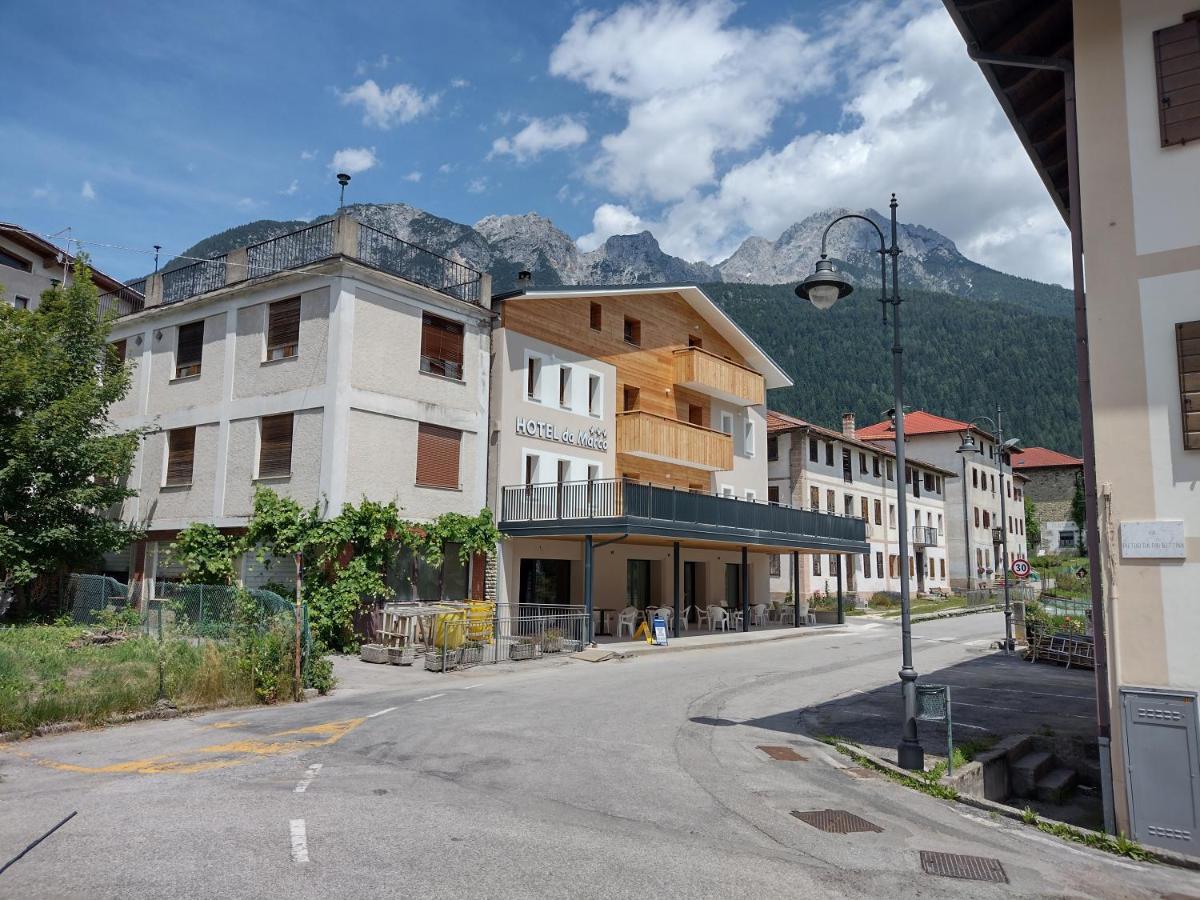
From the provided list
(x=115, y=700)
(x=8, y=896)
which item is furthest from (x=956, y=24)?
(x=115, y=700)

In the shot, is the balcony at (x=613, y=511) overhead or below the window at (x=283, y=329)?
below

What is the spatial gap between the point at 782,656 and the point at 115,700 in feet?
52.8

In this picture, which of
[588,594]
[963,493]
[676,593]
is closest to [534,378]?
[588,594]

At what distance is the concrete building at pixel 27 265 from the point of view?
32.8 metres

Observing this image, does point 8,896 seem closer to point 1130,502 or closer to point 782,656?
point 1130,502

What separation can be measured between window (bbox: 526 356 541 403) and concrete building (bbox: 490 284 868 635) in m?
0.04

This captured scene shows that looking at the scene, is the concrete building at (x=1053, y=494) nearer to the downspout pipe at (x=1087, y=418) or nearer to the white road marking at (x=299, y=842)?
the downspout pipe at (x=1087, y=418)

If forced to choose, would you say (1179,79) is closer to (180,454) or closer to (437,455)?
(437,455)

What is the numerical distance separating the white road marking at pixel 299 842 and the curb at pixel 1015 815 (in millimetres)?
6561

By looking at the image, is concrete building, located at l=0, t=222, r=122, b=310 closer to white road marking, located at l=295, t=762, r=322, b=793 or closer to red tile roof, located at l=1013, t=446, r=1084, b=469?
white road marking, located at l=295, t=762, r=322, b=793

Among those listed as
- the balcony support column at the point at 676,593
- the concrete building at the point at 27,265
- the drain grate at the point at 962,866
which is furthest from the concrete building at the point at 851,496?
the drain grate at the point at 962,866

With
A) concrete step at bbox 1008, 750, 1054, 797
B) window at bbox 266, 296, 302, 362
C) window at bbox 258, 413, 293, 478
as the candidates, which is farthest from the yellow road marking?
window at bbox 266, 296, 302, 362

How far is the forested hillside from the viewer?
116312 millimetres

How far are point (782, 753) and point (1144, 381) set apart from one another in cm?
606
